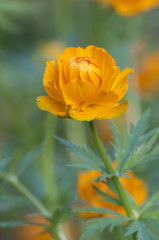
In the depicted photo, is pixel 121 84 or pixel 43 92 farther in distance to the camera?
pixel 43 92

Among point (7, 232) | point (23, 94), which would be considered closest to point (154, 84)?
point (23, 94)

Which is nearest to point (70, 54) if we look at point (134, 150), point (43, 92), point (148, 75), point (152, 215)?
point (134, 150)

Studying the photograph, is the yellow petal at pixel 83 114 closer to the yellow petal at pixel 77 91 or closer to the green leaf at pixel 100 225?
the yellow petal at pixel 77 91

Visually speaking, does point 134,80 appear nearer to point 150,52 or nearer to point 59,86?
point 150,52

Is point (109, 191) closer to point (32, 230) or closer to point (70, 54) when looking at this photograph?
point (70, 54)

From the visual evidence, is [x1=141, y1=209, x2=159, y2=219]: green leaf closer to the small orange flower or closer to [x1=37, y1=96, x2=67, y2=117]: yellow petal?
[x1=37, y1=96, x2=67, y2=117]: yellow petal
